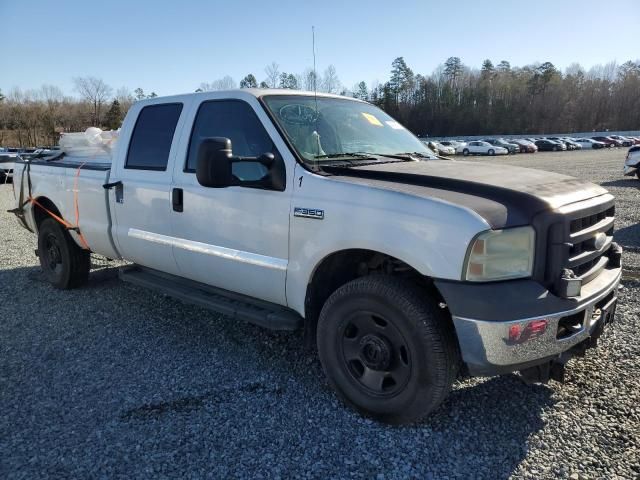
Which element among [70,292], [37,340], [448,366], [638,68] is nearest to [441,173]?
[448,366]

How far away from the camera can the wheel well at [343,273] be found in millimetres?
3007

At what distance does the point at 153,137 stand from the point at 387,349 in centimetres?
287

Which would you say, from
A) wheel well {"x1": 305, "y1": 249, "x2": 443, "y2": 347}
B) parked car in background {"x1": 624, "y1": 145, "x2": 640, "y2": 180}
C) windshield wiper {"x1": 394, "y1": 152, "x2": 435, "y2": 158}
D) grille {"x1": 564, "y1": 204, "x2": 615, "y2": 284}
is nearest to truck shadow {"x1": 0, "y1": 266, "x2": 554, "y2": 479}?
wheel well {"x1": 305, "y1": 249, "x2": 443, "y2": 347}

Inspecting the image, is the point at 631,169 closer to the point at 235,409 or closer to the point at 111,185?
the point at 111,185

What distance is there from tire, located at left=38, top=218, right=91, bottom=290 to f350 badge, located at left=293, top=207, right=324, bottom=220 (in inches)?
142

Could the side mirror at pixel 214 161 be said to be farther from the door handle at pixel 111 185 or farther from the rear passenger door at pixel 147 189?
the door handle at pixel 111 185

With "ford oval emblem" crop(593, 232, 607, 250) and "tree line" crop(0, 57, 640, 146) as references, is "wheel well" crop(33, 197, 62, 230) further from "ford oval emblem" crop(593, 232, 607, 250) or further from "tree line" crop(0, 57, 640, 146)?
"tree line" crop(0, 57, 640, 146)

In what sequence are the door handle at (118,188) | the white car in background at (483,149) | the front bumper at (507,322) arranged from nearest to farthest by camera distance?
1. the front bumper at (507,322)
2. the door handle at (118,188)
3. the white car in background at (483,149)

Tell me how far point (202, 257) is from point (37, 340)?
1852 millimetres

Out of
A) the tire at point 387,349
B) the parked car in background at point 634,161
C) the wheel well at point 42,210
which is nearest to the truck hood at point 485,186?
→ the tire at point 387,349

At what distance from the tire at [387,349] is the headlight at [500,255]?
374 mm

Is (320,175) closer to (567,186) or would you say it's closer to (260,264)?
(260,264)

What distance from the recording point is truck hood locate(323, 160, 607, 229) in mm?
2605

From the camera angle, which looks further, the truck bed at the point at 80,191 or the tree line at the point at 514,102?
the tree line at the point at 514,102
